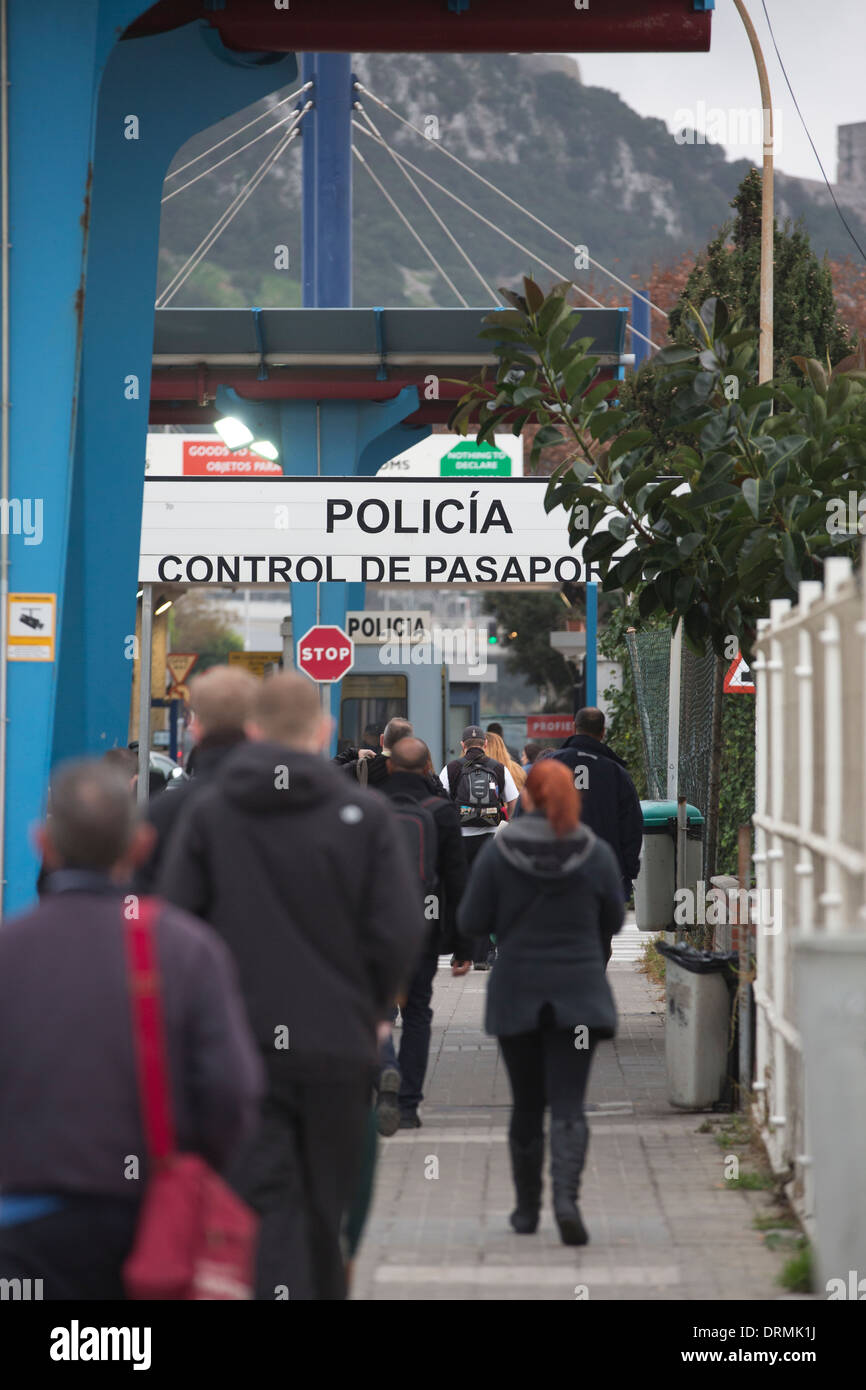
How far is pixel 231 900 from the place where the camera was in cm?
477

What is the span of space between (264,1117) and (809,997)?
4.65 ft

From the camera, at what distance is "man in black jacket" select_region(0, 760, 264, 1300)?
3.59m

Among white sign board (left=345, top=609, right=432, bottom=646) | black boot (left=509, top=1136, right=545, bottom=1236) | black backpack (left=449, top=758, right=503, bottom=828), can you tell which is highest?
white sign board (left=345, top=609, right=432, bottom=646)

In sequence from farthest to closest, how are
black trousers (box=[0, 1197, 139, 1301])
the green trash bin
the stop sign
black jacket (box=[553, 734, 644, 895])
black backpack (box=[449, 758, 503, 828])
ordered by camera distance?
the stop sign
black backpack (box=[449, 758, 503, 828])
the green trash bin
black jacket (box=[553, 734, 644, 895])
black trousers (box=[0, 1197, 139, 1301])

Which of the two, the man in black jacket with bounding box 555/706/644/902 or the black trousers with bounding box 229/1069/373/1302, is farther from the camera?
the man in black jacket with bounding box 555/706/644/902

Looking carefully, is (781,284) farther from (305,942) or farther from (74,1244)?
(74,1244)

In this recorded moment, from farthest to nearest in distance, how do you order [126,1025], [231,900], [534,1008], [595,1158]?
[595,1158] → [534,1008] → [231,900] → [126,1025]

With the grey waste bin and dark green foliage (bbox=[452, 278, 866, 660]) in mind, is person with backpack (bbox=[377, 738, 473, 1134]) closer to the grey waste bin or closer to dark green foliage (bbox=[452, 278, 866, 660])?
the grey waste bin

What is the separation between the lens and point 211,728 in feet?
19.5

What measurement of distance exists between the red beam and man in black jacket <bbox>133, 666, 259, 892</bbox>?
7.26 meters

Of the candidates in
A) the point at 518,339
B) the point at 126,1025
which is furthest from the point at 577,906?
the point at 518,339

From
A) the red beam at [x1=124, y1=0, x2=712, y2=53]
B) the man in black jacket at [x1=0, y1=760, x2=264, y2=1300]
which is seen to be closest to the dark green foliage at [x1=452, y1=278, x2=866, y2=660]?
the red beam at [x1=124, y1=0, x2=712, y2=53]

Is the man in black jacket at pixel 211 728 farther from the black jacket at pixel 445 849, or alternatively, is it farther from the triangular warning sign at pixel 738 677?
the triangular warning sign at pixel 738 677
